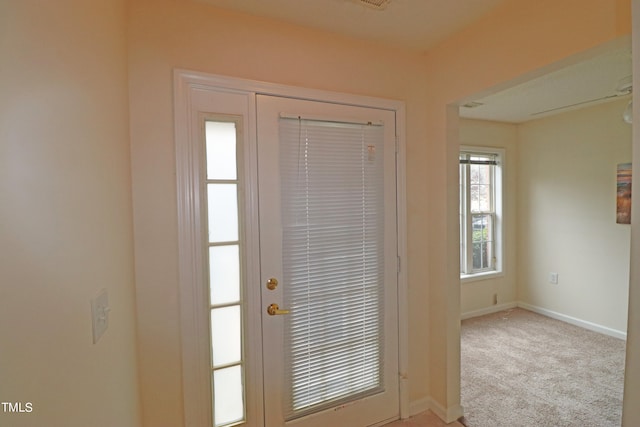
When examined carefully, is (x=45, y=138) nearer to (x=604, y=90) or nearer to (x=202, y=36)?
(x=202, y=36)

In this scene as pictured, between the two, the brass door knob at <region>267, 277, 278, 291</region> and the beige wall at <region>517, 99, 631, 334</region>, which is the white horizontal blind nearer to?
the brass door knob at <region>267, 277, 278, 291</region>

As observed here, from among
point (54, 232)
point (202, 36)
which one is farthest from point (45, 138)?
point (202, 36)

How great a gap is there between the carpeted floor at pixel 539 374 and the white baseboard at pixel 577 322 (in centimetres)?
7

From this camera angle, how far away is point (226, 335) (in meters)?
1.66

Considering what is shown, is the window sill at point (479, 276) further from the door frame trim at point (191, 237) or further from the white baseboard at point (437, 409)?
the door frame trim at point (191, 237)

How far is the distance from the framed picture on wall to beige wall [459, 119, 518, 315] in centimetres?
111

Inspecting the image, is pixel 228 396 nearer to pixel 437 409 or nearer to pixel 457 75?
pixel 437 409

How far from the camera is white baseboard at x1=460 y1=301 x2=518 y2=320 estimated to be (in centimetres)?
392

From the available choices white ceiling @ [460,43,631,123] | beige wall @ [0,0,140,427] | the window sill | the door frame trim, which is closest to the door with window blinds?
the door frame trim

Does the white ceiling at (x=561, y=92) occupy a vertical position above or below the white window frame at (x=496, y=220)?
above

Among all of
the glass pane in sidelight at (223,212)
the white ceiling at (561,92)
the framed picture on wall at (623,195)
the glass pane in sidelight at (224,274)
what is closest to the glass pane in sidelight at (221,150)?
the glass pane in sidelight at (223,212)

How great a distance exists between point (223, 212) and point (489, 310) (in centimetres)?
400

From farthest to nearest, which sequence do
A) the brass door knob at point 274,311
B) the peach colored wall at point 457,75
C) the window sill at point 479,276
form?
the window sill at point 479,276, the brass door knob at point 274,311, the peach colored wall at point 457,75

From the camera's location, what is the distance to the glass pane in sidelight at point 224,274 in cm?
162
